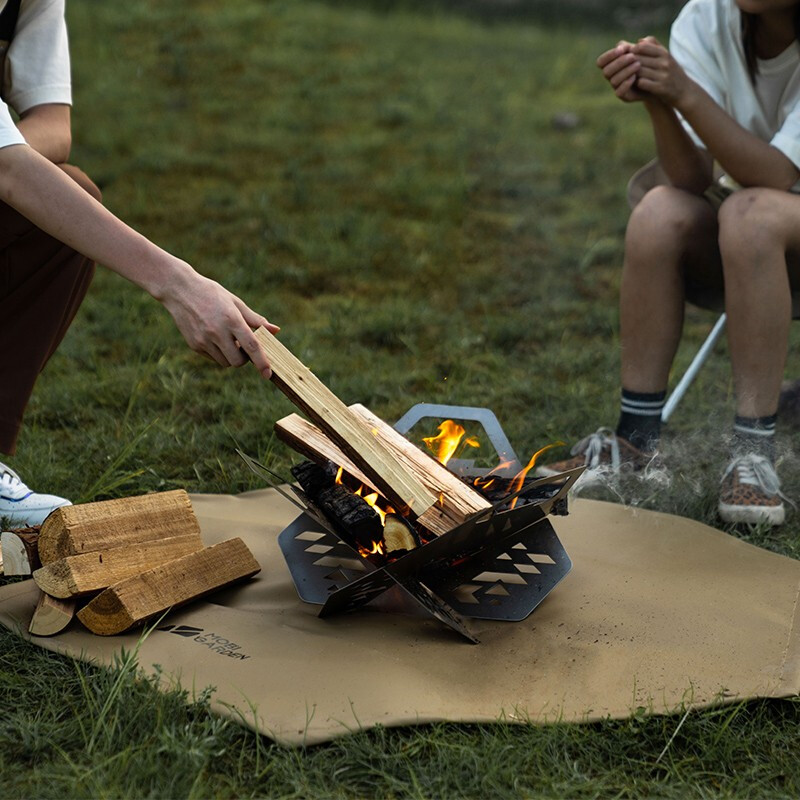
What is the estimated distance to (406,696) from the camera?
6.23 feet

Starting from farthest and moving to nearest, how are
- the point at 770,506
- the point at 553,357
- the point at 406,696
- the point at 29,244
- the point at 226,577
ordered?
the point at 553,357 < the point at 770,506 < the point at 29,244 < the point at 226,577 < the point at 406,696

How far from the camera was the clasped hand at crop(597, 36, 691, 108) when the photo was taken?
2.79 meters

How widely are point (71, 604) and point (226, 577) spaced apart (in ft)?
1.10

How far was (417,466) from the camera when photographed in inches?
90.7

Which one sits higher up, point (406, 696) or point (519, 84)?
point (519, 84)

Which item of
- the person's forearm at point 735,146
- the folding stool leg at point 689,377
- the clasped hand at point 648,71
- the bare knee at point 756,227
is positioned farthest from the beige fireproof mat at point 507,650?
the clasped hand at point 648,71

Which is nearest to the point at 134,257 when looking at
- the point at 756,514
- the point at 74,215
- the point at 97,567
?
the point at 74,215

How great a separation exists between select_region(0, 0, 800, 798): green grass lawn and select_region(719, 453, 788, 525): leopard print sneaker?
59 millimetres

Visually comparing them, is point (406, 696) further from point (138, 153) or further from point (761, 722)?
point (138, 153)

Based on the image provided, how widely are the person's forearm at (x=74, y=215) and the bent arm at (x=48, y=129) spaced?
0.61 metres

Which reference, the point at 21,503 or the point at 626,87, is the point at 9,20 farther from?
the point at 626,87

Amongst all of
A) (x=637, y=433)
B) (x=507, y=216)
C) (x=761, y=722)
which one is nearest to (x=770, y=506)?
(x=637, y=433)

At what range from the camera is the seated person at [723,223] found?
2.78m

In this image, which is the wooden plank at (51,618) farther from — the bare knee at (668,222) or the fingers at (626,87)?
the fingers at (626,87)
